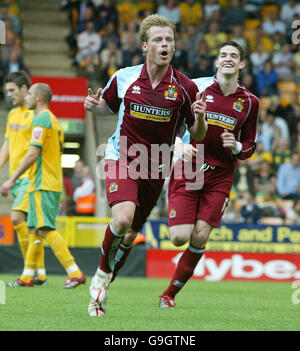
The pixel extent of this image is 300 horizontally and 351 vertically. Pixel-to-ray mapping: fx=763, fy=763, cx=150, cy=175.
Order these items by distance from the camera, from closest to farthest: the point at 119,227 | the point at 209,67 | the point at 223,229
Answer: the point at 119,227 < the point at 223,229 < the point at 209,67

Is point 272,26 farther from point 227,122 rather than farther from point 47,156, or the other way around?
point 227,122

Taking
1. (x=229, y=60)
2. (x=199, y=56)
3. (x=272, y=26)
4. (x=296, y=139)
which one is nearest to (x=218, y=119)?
(x=229, y=60)

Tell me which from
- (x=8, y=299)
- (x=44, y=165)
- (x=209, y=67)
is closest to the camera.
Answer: (x=8, y=299)

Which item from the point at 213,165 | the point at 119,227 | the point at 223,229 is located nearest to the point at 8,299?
the point at 119,227

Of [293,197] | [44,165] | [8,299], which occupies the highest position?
[44,165]

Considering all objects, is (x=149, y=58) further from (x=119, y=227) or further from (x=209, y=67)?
(x=209, y=67)

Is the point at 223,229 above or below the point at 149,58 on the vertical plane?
below

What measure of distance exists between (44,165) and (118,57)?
889 cm

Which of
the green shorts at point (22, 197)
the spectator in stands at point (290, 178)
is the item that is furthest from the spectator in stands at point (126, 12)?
the green shorts at point (22, 197)

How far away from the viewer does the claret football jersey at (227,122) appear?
7.27 m

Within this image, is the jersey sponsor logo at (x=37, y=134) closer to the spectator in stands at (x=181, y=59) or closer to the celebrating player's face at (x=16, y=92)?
the celebrating player's face at (x=16, y=92)

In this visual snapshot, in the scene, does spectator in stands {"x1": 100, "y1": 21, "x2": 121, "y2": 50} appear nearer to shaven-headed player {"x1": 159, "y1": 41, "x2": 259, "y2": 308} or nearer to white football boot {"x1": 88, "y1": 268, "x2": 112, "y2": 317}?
shaven-headed player {"x1": 159, "y1": 41, "x2": 259, "y2": 308}

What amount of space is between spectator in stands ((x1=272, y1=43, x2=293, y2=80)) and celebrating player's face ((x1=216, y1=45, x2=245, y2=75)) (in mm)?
11542
